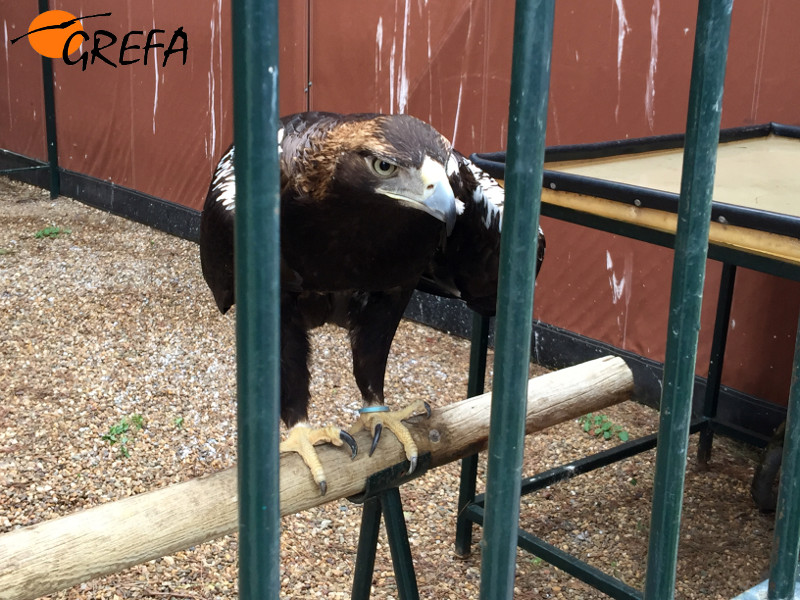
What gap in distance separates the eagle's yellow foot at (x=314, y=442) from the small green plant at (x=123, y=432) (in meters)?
1.78

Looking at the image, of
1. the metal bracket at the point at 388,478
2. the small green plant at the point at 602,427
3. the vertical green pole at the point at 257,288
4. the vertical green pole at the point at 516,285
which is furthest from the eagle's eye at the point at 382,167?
the small green plant at the point at 602,427

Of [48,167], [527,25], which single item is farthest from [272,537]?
[48,167]

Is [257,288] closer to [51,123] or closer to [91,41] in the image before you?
[91,41]

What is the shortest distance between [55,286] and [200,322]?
3.73 feet

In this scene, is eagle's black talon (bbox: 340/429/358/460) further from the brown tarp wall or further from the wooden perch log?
the brown tarp wall

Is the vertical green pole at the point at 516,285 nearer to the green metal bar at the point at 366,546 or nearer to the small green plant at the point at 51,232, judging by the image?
the green metal bar at the point at 366,546

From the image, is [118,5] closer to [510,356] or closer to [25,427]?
[25,427]

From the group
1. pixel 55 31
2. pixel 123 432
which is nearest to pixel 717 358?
pixel 123 432

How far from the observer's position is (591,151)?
2689 millimetres

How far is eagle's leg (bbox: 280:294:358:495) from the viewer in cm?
217

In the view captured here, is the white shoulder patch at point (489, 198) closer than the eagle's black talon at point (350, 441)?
No

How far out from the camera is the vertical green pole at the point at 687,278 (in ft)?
2.82

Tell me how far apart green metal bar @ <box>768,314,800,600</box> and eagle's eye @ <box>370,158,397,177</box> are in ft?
3.88

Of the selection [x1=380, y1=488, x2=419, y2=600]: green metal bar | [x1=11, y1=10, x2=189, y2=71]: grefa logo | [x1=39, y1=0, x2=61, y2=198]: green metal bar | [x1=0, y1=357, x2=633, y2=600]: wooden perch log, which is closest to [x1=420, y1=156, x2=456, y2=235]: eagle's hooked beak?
[x1=0, y1=357, x2=633, y2=600]: wooden perch log
